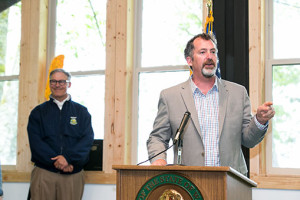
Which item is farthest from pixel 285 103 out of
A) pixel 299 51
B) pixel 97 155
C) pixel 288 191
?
pixel 97 155

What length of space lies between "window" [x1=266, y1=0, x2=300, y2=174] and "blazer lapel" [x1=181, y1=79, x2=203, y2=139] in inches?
65.2

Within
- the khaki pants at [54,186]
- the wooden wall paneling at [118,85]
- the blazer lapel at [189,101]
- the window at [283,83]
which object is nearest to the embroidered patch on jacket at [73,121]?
the wooden wall paneling at [118,85]

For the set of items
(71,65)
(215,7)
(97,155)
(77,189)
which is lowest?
(77,189)

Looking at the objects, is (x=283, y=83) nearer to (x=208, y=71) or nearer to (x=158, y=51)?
(x=158, y=51)

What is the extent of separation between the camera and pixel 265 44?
4.50m

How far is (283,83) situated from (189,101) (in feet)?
5.93

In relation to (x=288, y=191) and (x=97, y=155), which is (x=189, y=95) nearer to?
(x=288, y=191)

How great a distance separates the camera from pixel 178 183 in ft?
6.79

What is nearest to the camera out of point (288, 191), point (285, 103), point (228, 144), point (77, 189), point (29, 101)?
point (228, 144)

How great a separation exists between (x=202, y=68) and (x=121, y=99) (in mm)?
2101

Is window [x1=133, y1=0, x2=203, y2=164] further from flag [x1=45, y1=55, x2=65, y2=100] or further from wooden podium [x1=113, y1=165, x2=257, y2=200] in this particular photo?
wooden podium [x1=113, y1=165, x2=257, y2=200]

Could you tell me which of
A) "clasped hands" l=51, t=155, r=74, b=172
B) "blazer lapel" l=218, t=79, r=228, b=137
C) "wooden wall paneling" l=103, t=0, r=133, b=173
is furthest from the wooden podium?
"wooden wall paneling" l=103, t=0, r=133, b=173

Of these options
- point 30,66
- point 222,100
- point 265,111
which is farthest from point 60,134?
point 265,111

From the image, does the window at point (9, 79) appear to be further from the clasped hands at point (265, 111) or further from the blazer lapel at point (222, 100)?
the clasped hands at point (265, 111)
